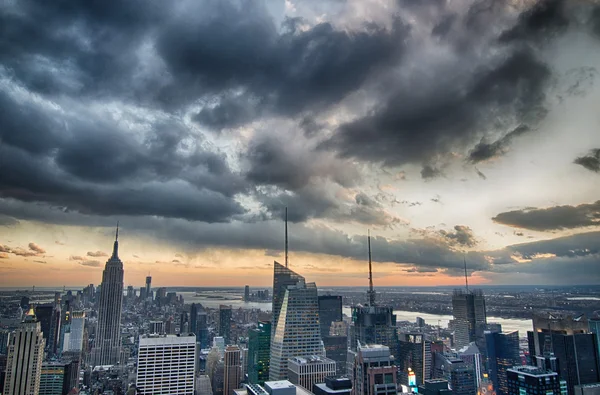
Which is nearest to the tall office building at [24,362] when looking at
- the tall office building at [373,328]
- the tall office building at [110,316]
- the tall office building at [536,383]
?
the tall office building at [110,316]

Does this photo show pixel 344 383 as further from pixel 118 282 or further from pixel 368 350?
pixel 118 282

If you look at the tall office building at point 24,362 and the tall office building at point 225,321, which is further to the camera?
the tall office building at point 225,321

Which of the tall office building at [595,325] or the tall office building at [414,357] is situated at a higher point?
the tall office building at [595,325]

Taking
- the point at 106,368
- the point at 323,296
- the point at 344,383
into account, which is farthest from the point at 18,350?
the point at 323,296

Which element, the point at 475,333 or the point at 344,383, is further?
the point at 475,333

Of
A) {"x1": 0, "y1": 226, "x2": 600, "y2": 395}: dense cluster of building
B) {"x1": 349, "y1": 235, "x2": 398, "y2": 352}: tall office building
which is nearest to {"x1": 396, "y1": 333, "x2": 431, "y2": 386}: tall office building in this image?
{"x1": 0, "y1": 226, "x2": 600, "y2": 395}: dense cluster of building

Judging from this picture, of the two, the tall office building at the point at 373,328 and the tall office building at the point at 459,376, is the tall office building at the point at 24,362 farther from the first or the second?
the tall office building at the point at 459,376

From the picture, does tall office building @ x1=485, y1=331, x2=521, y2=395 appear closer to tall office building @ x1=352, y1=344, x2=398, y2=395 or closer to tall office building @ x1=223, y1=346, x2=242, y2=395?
tall office building @ x1=352, y1=344, x2=398, y2=395
